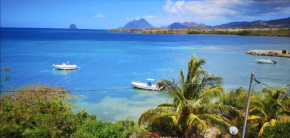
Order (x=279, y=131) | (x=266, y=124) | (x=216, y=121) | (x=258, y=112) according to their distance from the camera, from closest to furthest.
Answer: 1. (x=279, y=131)
2. (x=216, y=121)
3. (x=266, y=124)
4. (x=258, y=112)

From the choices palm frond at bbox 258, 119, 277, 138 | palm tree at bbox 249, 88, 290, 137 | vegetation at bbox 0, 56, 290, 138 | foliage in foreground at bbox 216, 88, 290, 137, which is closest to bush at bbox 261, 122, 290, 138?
vegetation at bbox 0, 56, 290, 138

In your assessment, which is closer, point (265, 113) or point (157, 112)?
point (157, 112)

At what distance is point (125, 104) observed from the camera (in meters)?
20.4

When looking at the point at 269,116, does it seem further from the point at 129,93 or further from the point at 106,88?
the point at 106,88

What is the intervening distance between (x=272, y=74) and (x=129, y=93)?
22.7m

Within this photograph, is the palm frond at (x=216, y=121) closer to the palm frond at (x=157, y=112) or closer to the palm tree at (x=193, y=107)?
the palm tree at (x=193, y=107)

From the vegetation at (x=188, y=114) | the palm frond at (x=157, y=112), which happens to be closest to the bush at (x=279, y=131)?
the vegetation at (x=188, y=114)

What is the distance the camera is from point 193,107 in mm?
9672

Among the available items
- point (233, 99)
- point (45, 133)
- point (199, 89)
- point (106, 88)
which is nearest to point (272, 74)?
point (233, 99)

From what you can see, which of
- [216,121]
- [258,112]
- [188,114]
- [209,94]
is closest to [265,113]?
[258,112]

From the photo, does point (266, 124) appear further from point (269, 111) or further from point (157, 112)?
point (157, 112)

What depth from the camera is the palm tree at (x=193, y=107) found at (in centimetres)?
945

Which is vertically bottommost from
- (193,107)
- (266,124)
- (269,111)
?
(266,124)

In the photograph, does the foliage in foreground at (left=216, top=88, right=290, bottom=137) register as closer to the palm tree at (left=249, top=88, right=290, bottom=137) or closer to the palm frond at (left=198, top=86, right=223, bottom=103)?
the palm tree at (left=249, top=88, right=290, bottom=137)
